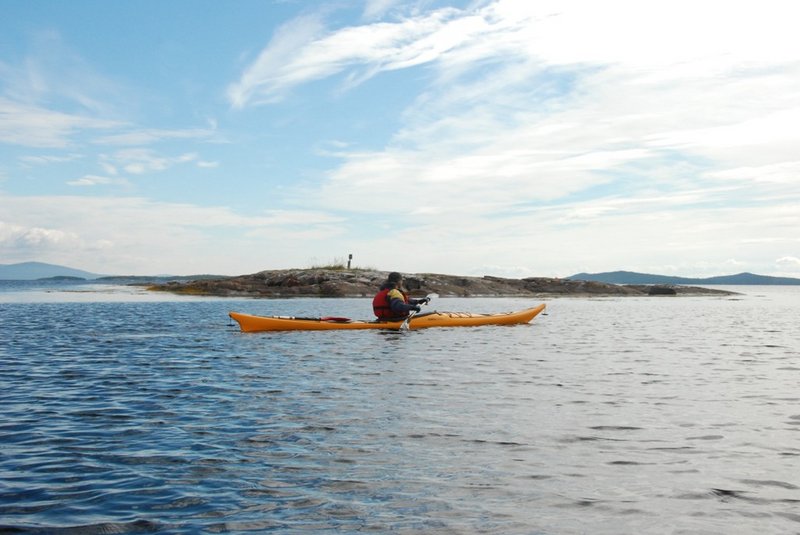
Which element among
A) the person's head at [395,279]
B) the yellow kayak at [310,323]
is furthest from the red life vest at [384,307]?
the person's head at [395,279]

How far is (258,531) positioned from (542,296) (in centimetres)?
5550

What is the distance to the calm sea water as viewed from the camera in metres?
5.18

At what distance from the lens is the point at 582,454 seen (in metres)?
7.01

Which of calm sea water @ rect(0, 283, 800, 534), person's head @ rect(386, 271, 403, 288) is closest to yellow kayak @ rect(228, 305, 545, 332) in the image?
person's head @ rect(386, 271, 403, 288)

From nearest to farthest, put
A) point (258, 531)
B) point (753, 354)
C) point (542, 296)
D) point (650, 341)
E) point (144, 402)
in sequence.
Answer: point (258, 531) → point (144, 402) → point (753, 354) → point (650, 341) → point (542, 296)

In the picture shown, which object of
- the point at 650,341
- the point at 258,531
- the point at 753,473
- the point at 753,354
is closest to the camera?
the point at 258,531

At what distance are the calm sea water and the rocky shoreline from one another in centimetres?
3489

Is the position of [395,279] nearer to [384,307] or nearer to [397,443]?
[384,307]

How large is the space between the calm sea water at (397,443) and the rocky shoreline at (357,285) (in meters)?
34.9

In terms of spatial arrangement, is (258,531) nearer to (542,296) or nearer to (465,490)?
(465,490)

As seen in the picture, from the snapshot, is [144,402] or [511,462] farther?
[144,402]

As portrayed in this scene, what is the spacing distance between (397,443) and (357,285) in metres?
44.7

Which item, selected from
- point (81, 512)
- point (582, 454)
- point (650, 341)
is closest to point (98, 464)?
point (81, 512)

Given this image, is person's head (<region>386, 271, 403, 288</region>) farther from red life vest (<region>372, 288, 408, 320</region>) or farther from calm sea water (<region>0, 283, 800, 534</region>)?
calm sea water (<region>0, 283, 800, 534</region>)
